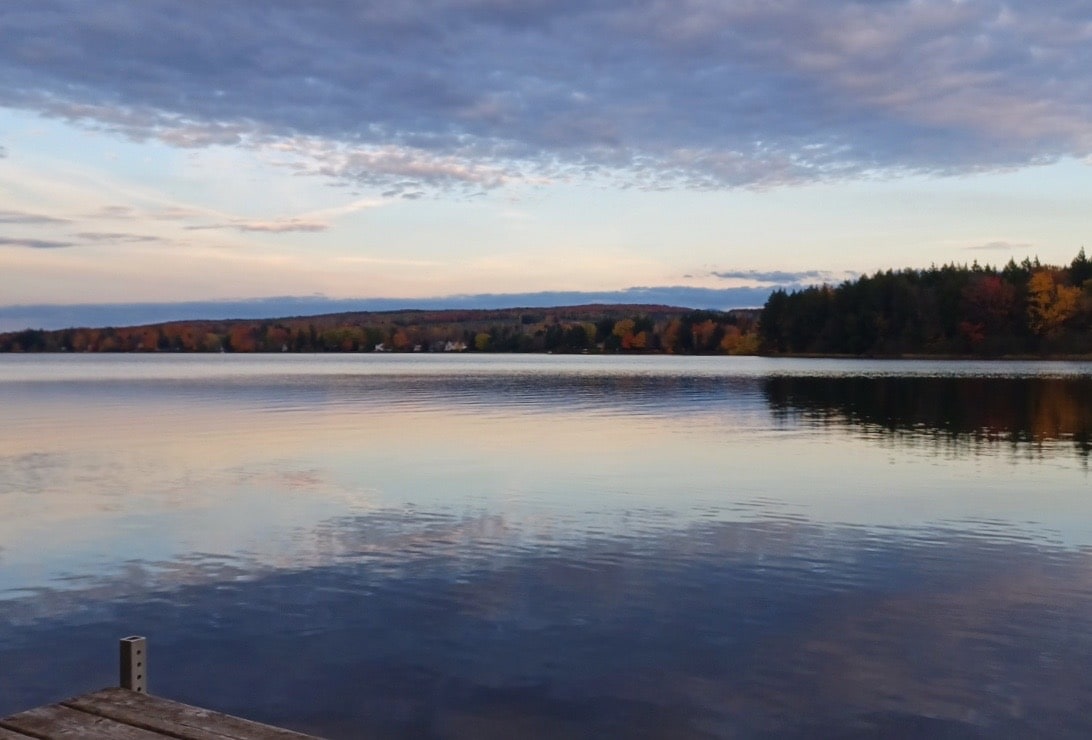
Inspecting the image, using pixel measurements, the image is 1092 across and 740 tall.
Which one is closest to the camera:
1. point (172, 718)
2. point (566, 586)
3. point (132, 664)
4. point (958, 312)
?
point (172, 718)

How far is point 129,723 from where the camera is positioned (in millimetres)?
6309

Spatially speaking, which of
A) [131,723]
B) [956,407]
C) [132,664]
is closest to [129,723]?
[131,723]

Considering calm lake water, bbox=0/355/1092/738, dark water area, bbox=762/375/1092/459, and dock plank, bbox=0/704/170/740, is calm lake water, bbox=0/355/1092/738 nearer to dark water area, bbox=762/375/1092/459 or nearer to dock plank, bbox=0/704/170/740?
dock plank, bbox=0/704/170/740

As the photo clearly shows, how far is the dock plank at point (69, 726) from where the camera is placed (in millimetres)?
6094

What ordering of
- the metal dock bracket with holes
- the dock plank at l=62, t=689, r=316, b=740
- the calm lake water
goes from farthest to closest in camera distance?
the calm lake water
the metal dock bracket with holes
the dock plank at l=62, t=689, r=316, b=740

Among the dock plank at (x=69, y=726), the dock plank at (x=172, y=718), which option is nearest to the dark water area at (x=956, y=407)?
the dock plank at (x=172, y=718)

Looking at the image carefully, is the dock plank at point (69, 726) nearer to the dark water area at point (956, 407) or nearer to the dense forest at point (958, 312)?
the dark water area at point (956, 407)

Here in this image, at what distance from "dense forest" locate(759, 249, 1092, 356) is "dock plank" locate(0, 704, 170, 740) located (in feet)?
515

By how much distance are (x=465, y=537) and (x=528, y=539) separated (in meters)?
1.05

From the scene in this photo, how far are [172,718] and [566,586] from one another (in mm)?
7800

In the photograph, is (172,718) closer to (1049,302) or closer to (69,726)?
(69,726)

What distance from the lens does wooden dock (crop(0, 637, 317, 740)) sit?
19.9ft

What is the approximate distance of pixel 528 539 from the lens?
1684 centimetres

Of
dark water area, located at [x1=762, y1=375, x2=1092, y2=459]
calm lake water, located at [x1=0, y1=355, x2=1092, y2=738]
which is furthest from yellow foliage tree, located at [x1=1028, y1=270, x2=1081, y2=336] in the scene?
calm lake water, located at [x1=0, y1=355, x2=1092, y2=738]
